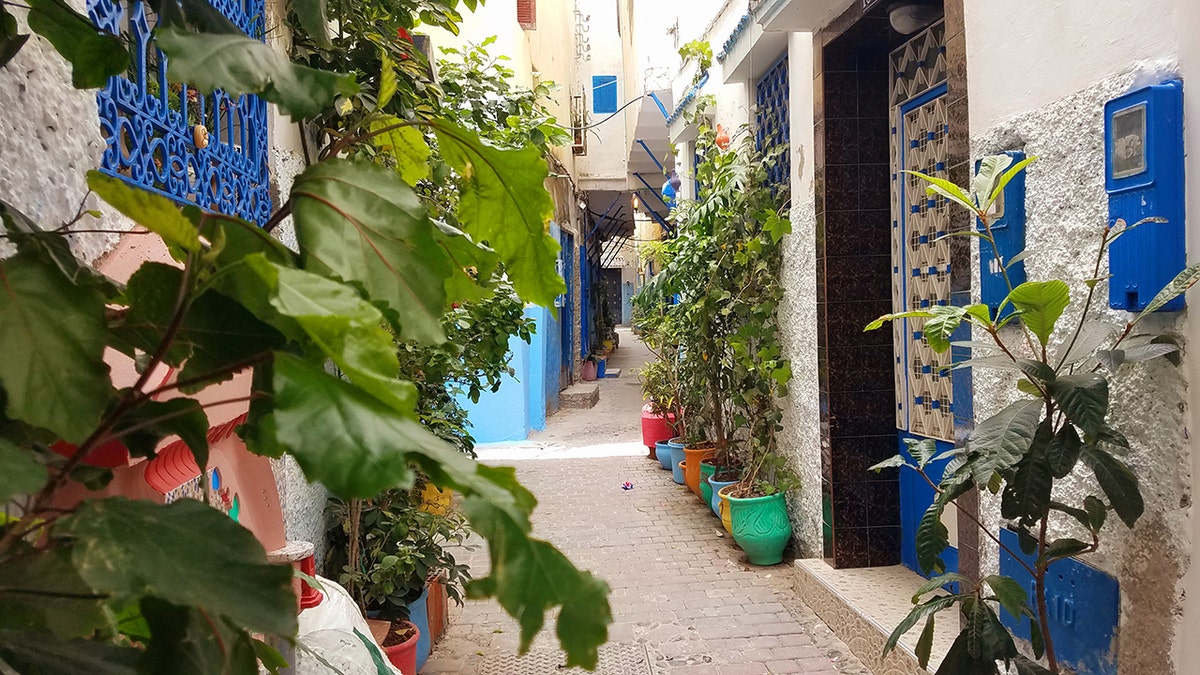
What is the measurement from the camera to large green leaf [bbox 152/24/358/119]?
20.9 inches

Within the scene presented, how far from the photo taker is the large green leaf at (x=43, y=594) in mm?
557

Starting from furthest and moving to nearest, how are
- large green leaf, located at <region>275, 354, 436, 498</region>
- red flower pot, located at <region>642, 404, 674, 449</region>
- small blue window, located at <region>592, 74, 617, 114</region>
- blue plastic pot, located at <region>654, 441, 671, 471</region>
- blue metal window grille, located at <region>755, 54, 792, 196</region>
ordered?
1. small blue window, located at <region>592, 74, 617, 114</region>
2. red flower pot, located at <region>642, 404, 674, 449</region>
3. blue plastic pot, located at <region>654, 441, 671, 471</region>
4. blue metal window grille, located at <region>755, 54, 792, 196</region>
5. large green leaf, located at <region>275, 354, 436, 498</region>

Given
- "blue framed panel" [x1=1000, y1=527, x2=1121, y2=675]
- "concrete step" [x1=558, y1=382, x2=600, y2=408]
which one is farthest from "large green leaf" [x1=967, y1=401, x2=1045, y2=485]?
"concrete step" [x1=558, y1=382, x2=600, y2=408]

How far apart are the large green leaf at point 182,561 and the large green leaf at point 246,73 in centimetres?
28

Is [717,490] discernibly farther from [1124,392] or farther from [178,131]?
[178,131]

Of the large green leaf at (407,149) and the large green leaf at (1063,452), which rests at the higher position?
the large green leaf at (407,149)

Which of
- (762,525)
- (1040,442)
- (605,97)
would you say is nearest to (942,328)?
(1040,442)

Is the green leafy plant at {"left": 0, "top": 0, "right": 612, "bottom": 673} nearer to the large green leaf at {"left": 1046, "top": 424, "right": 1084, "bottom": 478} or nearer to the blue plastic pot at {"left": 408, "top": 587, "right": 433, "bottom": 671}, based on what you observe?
the large green leaf at {"left": 1046, "top": 424, "right": 1084, "bottom": 478}

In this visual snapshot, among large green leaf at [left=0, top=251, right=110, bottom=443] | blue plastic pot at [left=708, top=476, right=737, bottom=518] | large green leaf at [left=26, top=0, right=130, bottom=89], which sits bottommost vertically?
blue plastic pot at [left=708, top=476, right=737, bottom=518]

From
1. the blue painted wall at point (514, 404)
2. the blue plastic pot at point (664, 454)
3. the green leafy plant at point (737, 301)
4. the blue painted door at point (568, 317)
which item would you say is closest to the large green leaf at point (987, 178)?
the green leafy plant at point (737, 301)

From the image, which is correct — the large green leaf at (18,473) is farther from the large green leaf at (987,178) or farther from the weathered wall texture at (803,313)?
the weathered wall texture at (803,313)

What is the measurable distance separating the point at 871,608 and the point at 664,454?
378 centimetres

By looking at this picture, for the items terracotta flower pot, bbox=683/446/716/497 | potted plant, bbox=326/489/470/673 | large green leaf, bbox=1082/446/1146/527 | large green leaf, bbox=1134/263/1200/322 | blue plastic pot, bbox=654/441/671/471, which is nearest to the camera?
large green leaf, bbox=1134/263/1200/322

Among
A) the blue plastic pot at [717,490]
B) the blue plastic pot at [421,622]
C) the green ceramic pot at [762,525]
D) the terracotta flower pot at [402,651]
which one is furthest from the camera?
the blue plastic pot at [717,490]
